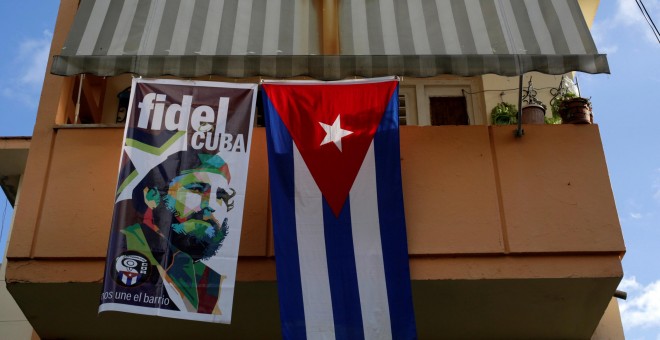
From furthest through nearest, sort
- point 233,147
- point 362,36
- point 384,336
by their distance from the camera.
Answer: point 362,36 → point 233,147 → point 384,336

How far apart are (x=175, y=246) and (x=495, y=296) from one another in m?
3.11

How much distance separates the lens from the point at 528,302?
723 cm

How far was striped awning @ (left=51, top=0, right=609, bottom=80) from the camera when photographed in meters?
7.41

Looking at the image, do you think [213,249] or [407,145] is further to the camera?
[407,145]

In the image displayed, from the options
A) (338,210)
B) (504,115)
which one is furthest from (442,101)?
(338,210)

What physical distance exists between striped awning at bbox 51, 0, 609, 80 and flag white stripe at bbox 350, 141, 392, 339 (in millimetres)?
1253

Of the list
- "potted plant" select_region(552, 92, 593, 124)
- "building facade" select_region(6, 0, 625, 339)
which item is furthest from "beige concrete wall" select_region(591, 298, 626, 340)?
"potted plant" select_region(552, 92, 593, 124)

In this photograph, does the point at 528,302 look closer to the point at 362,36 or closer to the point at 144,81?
the point at 362,36

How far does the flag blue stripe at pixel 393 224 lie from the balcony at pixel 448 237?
572 mm

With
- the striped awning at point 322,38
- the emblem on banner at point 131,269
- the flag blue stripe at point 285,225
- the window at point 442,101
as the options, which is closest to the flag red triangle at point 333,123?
the flag blue stripe at point 285,225

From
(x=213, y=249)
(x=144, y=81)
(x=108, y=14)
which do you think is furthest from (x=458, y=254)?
(x=108, y=14)

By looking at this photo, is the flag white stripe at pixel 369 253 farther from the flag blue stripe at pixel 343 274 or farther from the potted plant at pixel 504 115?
the potted plant at pixel 504 115

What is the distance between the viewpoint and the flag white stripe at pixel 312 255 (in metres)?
Result: 6.04

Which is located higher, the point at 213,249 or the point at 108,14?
the point at 108,14
